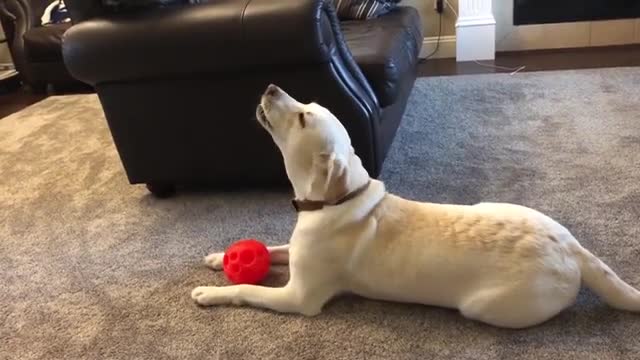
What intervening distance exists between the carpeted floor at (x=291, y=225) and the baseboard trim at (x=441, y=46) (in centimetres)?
89

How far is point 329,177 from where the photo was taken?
1.48 m

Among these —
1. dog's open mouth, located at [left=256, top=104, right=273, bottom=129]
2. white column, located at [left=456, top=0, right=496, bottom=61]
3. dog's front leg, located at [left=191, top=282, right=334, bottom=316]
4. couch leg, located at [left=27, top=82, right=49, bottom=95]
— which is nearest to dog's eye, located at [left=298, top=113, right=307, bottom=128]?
dog's open mouth, located at [left=256, top=104, right=273, bottom=129]

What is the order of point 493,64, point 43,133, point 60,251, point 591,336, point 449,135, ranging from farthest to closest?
point 493,64, point 43,133, point 449,135, point 60,251, point 591,336

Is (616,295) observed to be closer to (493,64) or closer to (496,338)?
(496,338)

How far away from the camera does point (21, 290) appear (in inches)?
73.4

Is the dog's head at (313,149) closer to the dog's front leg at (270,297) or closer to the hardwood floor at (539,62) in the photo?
the dog's front leg at (270,297)

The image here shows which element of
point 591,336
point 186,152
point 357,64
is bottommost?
point 591,336

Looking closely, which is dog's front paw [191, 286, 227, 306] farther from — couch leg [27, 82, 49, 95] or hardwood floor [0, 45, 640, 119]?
couch leg [27, 82, 49, 95]

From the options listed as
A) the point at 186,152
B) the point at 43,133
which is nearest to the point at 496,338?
the point at 186,152

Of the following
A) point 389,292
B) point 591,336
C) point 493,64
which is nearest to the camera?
point 591,336

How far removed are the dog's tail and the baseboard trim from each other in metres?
3.02

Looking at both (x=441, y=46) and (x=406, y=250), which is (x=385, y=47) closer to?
(x=406, y=250)

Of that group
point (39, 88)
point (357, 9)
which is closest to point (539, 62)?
point (357, 9)

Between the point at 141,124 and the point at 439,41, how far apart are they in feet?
8.67
